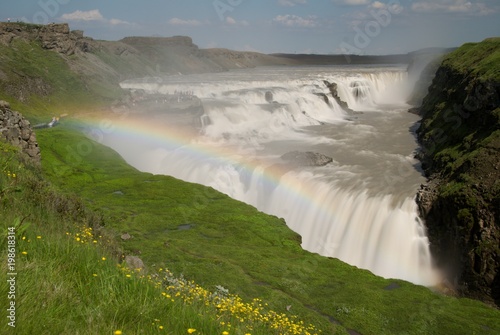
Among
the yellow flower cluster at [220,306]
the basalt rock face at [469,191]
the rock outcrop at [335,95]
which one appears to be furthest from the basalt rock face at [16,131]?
the rock outcrop at [335,95]

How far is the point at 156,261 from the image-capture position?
1933cm

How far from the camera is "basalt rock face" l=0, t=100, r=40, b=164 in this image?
25.1m

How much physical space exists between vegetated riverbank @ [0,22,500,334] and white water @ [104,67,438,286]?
545 centimetres

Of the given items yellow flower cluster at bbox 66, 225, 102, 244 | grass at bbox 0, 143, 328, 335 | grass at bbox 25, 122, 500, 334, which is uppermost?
grass at bbox 0, 143, 328, 335

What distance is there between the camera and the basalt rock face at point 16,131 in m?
25.1

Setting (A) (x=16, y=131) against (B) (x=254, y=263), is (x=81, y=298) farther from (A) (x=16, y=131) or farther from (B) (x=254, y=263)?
(A) (x=16, y=131)

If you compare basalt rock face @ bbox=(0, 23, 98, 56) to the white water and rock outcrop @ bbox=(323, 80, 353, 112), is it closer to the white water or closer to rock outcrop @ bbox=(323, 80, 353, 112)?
the white water

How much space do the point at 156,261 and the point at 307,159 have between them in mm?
25582

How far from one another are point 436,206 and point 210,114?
118ft

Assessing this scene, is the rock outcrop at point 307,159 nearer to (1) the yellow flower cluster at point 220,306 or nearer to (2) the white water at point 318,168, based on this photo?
(2) the white water at point 318,168

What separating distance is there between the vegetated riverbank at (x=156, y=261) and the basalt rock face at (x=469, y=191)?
210 inches

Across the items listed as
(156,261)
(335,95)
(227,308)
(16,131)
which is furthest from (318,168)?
(335,95)

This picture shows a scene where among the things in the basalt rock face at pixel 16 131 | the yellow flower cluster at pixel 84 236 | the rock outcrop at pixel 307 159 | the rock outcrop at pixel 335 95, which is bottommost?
the yellow flower cluster at pixel 84 236

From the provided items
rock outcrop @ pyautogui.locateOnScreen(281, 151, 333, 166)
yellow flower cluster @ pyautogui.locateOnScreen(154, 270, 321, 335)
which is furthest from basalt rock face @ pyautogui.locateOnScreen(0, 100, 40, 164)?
rock outcrop @ pyautogui.locateOnScreen(281, 151, 333, 166)
